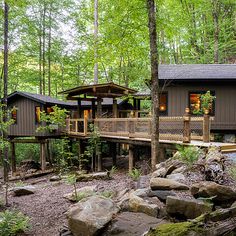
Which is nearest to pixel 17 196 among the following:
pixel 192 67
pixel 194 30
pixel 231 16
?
pixel 192 67

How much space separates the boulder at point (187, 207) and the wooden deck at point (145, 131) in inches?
183

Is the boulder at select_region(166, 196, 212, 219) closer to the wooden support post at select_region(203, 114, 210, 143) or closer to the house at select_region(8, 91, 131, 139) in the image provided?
the wooden support post at select_region(203, 114, 210, 143)

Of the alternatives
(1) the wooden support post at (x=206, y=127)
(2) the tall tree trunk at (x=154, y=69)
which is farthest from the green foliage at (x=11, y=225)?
(1) the wooden support post at (x=206, y=127)

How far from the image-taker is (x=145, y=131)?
40.0 feet

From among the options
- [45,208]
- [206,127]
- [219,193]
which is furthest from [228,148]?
[45,208]

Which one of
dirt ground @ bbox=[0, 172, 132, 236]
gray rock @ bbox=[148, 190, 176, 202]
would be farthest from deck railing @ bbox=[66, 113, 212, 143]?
gray rock @ bbox=[148, 190, 176, 202]

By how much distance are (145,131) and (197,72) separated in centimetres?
625

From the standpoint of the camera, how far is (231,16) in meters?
25.7

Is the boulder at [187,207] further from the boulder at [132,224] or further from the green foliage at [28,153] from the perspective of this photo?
the green foliage at [28,153]

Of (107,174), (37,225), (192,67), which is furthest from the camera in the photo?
(192,67)

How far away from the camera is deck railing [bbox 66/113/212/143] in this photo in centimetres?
980

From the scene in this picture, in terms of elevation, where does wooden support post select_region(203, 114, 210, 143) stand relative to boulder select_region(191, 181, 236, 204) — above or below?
above

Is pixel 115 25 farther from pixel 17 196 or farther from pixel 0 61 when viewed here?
pixel 0 61

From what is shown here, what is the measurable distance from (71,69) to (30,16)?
6.32 metres
